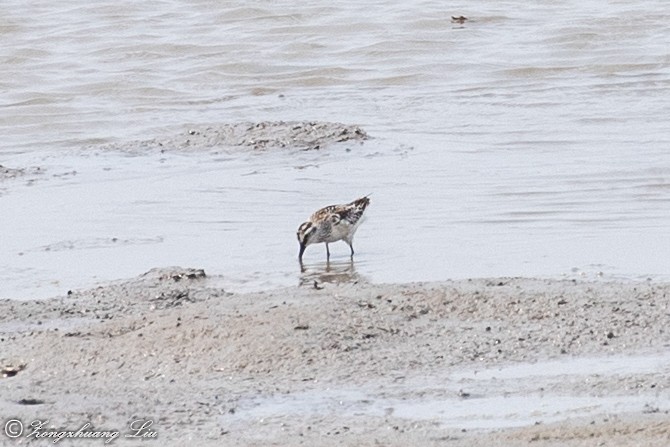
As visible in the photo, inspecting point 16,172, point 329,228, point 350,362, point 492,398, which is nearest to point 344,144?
point 16,172

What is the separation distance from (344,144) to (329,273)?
168 inches

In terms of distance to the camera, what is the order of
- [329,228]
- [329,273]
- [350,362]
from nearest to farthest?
1. [350,362]
2. [329,273]
3. [329,228]

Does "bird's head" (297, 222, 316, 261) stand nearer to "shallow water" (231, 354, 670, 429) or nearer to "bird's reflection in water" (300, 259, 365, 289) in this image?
"bird's reflection in water" (300, 259, 365, 289)

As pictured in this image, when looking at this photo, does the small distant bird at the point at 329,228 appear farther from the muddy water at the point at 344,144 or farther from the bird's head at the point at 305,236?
the muddy water at the point at 344,144

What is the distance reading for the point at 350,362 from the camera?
671cm

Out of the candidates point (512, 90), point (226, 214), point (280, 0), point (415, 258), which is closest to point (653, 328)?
point (415, 258)

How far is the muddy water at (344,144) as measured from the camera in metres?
9.53

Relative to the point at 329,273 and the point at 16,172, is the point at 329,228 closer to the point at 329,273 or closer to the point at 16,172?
the point at 329,273

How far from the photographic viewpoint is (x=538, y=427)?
561 centimetres

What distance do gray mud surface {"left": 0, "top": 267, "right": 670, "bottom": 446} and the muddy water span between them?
88cm

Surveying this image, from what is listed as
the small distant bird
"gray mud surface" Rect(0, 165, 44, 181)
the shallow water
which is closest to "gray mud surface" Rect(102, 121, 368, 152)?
"gray mud surface" Rect(0, 165, 44, 181)

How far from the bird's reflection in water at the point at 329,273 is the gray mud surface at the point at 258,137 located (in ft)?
12.9

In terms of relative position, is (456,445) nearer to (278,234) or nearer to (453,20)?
(278,234)

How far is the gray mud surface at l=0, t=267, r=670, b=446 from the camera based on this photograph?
18.9 feet
